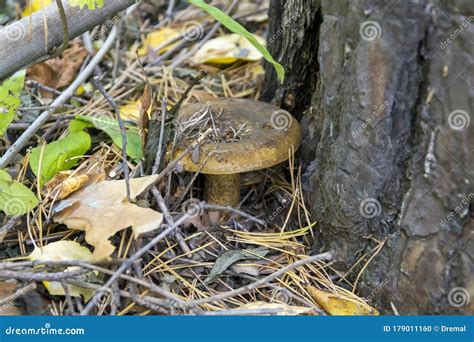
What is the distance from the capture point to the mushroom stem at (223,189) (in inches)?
77.9

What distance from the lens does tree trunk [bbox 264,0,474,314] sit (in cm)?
149

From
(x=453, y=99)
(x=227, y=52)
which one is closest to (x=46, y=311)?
(x=453, y=99)

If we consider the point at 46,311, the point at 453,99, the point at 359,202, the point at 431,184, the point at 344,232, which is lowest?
the point at 46,311

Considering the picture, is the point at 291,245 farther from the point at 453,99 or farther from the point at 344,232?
the point at 453,99

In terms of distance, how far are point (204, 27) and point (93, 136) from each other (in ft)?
3.41

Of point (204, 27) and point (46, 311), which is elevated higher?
point (204, 27)

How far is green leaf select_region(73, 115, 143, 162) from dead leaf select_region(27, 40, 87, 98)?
0.44 meters

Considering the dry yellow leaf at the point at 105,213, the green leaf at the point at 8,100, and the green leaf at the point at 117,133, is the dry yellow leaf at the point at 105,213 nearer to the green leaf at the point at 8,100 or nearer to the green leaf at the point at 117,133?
the green leaf at the point at 117,133

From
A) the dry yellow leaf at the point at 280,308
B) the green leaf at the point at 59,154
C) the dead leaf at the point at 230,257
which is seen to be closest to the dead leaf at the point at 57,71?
the green leaf at the point at 59,154

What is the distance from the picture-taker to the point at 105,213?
5.59 feet

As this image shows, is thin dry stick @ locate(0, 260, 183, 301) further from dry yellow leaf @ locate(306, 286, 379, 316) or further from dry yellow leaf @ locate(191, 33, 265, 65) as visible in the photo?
dry yellow leaf @ locate(191, 33, 265, 65)

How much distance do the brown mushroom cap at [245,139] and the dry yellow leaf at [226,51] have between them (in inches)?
23.2

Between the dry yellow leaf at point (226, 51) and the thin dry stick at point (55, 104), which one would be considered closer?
the thin dry stick at point (55, 104)

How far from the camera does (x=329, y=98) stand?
1.76 m
